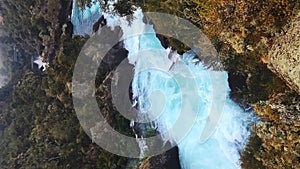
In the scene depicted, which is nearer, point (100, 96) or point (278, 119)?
point (278, 119)

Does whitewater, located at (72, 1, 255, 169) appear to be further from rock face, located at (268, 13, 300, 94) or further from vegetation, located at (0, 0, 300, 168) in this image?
rock face, located at (268, 13, 300, 94)

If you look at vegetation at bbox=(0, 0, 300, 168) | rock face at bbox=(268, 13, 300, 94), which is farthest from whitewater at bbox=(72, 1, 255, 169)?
rock face at bbox=(268, 13, 300, 94)

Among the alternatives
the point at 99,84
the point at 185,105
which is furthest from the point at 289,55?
the point at 99,84

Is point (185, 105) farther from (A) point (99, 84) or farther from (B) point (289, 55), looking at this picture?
(B) point (289, 55)

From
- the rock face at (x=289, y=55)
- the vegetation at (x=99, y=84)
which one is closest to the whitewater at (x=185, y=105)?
the vegetation at (x=99, y=84)

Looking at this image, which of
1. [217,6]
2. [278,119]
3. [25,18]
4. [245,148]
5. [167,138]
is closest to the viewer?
[278,119]

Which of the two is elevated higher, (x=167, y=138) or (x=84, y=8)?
(x=84, y=8)

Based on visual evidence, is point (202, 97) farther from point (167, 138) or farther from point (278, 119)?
point (278, 119)

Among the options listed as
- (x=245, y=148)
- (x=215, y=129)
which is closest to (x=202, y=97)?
(x=215, y=129)
